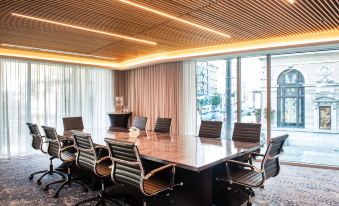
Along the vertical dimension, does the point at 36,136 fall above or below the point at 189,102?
below

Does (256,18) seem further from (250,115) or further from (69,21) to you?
(250,115)

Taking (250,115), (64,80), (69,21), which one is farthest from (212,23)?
(64,80)

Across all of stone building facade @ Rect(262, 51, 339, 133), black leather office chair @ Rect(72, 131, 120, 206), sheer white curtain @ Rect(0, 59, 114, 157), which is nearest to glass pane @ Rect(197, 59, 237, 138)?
stone building facade @ Rect(262, 51, 339, 133)

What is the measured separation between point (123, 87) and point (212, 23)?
520 cm

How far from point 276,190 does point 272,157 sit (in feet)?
4.55

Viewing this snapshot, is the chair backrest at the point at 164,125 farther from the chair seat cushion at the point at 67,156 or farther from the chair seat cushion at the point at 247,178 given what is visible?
the chair seat cushion at the point at 247,178

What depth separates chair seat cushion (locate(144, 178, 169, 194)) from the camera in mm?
2580

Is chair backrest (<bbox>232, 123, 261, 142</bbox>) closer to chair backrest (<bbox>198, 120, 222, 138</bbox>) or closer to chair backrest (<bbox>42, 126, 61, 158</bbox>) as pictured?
chair backrest (<bbox>198, 120, 222, 138</bbox>)

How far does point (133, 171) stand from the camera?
266cm

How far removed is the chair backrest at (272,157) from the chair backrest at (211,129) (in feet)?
4.78

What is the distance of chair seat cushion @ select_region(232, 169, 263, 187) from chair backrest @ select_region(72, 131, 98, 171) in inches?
68.0

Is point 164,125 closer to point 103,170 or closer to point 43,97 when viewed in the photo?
point 103,170

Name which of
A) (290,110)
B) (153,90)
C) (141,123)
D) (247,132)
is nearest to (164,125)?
(141,123)

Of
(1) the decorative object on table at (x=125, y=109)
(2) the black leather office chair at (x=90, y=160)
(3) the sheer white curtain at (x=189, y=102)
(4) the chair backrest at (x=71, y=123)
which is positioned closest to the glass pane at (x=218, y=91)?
(3) the sheer white curtain at (x=189, y=102)
